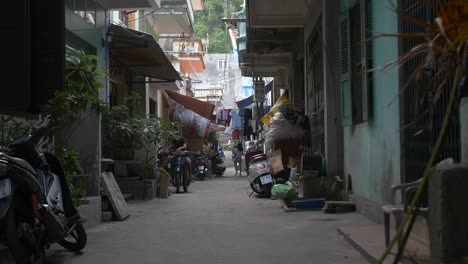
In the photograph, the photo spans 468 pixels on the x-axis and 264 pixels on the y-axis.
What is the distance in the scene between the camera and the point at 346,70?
8.63 metres

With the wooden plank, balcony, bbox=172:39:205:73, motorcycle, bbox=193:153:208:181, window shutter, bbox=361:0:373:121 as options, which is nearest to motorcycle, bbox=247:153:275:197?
the wooden plank

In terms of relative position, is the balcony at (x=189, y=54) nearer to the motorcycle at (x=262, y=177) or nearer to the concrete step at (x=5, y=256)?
the motorcycle at (x=262, y=177)

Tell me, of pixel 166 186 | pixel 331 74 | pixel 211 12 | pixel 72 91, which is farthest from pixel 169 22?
pixel 211 12

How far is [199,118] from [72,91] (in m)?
15.7

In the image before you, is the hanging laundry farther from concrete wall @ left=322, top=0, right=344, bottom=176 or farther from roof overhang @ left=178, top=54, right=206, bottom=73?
concrete wall @ left=322, top=0, right=344, bottom=176

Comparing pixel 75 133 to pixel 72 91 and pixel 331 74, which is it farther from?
pixel 331 74

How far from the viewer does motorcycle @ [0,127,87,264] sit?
4.30 meters

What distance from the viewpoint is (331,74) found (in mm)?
9969

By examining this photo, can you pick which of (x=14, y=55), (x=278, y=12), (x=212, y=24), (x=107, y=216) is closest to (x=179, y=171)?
(x=278, y=12)

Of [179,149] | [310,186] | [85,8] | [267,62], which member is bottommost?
[310,186]

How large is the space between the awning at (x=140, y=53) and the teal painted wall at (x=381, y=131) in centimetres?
572

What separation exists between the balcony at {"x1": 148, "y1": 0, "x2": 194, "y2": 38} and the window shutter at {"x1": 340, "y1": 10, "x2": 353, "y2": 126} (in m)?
12.2

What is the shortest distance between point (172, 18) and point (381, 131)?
53.6ft

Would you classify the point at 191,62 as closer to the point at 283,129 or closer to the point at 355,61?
the point at 283,129
